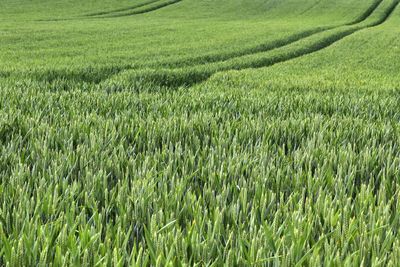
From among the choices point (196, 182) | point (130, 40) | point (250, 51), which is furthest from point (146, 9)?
point (196, 182)

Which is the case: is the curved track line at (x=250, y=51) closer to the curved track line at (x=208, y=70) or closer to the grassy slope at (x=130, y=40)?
the grassy slope at (x=130, y=40)

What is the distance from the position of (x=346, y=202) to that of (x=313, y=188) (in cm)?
25

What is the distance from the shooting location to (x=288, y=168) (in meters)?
2.51

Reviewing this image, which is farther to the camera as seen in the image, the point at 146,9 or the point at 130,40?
the point at 146,9

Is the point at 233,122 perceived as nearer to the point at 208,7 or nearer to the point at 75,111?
the point at 75,111

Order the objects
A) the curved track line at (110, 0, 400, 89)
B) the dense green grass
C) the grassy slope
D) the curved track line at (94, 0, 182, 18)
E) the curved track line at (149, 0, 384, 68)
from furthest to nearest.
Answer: the curved track line at (94, 0, 182, 18) < the curved track line at (149, 0, 384, 68) < the grassy slope < the curved track line at (110, 0, 400, 89) < the dense green grass

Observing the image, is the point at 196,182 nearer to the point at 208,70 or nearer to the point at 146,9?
the point at 208,70

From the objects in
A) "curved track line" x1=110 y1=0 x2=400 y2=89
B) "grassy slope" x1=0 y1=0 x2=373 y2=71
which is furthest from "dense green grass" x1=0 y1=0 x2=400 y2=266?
"grassy slope" x1=0 y1=0 x2=373 y2=71

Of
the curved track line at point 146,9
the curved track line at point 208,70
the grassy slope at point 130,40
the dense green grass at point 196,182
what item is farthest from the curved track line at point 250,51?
the curved track line at point 146,9

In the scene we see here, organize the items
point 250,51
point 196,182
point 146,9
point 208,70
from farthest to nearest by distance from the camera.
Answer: point 146,9 < point 250,51 < point 208,70 < point 196,182

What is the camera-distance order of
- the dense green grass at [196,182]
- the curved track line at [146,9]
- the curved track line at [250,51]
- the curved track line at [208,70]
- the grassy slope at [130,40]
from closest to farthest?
the dense green grass at [196,182], the curved track line at [208,70], the grassy slope at [130,40], the curved track line at [250,51], the curved track line at [146,9]

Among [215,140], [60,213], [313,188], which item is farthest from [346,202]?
[215,140]

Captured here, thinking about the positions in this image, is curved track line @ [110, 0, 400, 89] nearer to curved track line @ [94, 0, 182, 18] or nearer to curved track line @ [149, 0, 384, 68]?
curved track line @ [149, 0, 384, 68]

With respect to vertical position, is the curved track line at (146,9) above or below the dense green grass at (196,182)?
below
